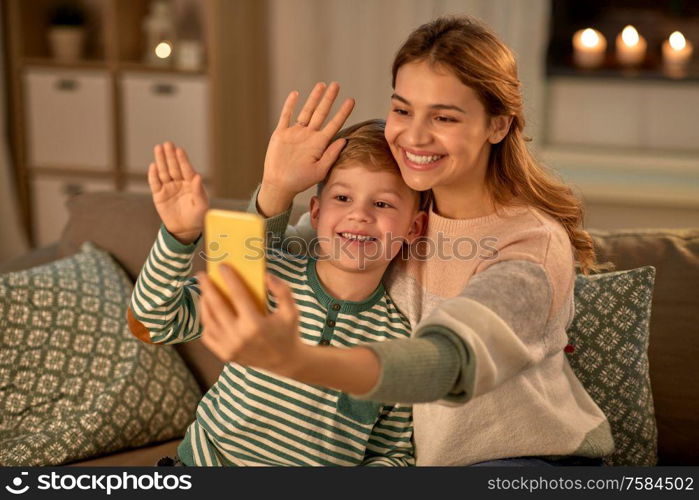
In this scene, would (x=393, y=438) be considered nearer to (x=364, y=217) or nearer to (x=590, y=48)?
(x=364, y=217)

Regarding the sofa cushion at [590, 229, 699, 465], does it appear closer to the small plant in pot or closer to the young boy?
the young boy

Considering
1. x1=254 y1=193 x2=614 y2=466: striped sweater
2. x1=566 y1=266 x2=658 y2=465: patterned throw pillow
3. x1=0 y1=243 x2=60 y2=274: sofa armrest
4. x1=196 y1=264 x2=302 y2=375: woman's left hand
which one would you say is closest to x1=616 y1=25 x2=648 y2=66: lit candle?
x1=566 y1=266 x2=658 y2=465: patterned throw pillow

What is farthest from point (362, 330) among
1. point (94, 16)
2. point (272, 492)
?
point (94, 16)

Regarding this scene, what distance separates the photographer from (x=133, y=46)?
4180 mm

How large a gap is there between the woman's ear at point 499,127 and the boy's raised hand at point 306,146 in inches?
9.1

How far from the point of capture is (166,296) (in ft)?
4.75

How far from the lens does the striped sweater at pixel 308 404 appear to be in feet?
4.94

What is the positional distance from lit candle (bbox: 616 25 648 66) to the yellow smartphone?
11.0 ft

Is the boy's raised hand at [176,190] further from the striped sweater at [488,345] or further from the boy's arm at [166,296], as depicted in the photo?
the striped sweater at [488,345]

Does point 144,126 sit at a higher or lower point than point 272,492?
higher

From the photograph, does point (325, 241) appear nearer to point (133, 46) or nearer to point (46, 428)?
point (46, 428)

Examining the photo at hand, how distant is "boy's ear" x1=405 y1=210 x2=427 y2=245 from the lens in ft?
5.04

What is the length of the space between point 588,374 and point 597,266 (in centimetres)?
21

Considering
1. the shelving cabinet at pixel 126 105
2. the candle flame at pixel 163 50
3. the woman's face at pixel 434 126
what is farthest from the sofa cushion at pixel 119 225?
the candle flame at pixel 163 50
